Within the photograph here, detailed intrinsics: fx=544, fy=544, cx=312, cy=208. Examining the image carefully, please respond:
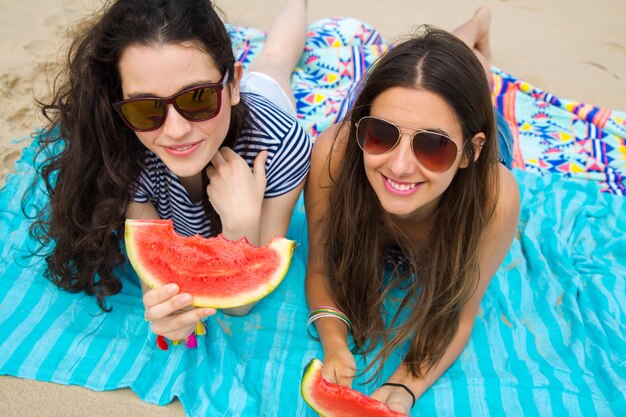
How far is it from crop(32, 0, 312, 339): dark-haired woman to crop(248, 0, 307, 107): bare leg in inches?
61.6

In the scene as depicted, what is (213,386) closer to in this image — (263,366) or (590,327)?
(263,366)

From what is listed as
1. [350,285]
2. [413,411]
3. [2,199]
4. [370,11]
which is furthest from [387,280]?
[370,11]

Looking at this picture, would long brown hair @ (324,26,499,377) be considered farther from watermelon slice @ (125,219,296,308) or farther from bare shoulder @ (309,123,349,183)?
watermelon slice @ (125,219,296,308)

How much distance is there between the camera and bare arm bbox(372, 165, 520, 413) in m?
2.58

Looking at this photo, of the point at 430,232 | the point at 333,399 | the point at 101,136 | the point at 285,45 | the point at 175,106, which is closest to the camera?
the point at 333,399

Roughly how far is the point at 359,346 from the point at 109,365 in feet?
4.30

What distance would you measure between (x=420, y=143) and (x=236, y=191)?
930mm

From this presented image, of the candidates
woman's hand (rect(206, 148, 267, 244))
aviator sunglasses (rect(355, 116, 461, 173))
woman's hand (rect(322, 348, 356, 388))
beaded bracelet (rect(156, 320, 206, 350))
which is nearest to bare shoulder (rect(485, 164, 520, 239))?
aviator sunglasses (rect(355, 116, 461, 173))

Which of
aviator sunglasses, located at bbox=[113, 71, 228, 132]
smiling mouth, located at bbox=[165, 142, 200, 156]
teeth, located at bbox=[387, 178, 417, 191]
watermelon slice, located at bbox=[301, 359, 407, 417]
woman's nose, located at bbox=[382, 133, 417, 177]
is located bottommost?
watermelon slice, located at bbox=[301, 359, 407, 417]

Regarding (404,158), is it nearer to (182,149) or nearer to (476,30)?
(182,149)

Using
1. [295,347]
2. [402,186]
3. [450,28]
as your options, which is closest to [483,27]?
[450,28]

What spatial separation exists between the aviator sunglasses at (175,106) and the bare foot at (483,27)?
3.43 meters

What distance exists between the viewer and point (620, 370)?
9.57 feet

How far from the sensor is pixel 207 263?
2289 millimetres
